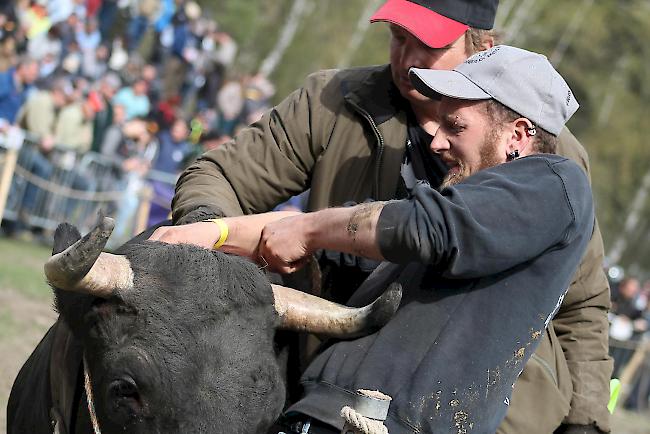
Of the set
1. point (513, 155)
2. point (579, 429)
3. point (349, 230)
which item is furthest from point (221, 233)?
point (579, 429)

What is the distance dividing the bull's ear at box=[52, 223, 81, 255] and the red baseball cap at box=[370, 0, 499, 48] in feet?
4.98

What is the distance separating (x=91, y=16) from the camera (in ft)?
64.1

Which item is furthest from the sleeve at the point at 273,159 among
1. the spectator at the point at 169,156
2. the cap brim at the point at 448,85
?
the spectator at the point at 169,156

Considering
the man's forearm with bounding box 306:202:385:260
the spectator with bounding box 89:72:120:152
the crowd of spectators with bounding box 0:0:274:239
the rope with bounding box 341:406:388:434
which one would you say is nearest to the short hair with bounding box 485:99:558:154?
the man's forearm with bounding box 306:202:385:260

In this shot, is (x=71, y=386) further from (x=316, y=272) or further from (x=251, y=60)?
(x=251, y=60)

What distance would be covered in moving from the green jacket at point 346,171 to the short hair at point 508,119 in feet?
Answer: 3.04

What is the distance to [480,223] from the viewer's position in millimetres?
3174

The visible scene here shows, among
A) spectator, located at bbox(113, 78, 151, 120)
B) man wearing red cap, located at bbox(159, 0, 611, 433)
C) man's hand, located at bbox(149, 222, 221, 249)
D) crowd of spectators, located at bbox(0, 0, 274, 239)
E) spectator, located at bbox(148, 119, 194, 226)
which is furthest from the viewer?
spectator, located at bbox(113, 78, 151, 120)

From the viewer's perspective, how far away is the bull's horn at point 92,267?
310cm

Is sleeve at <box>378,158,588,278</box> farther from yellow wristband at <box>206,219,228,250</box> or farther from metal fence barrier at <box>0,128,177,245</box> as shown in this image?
metal fence barrier at <box>0,128,177,245</box>

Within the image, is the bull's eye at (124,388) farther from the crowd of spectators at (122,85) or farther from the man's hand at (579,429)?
the crowd of spectators at (122,85)

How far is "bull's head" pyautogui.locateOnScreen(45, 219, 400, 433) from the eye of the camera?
10.8ft

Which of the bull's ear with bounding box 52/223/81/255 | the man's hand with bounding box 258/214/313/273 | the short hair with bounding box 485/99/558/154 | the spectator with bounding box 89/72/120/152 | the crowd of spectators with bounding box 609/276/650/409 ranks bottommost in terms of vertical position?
the crowd of spectators with bounding box 609/276/650/409

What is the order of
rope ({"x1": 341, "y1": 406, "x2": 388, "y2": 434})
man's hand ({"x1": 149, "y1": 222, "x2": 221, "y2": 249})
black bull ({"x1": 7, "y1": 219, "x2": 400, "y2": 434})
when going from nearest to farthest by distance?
rope ({"x1": 341, "y1": 406, "x2": 388, "y2": 434})
black bull ({"x1": 7, "y1": 219, "x2": 400, "y2": 434})
man's hand ({"x1": 149, "y1": 222, "x2": 221, "y2": 249})
